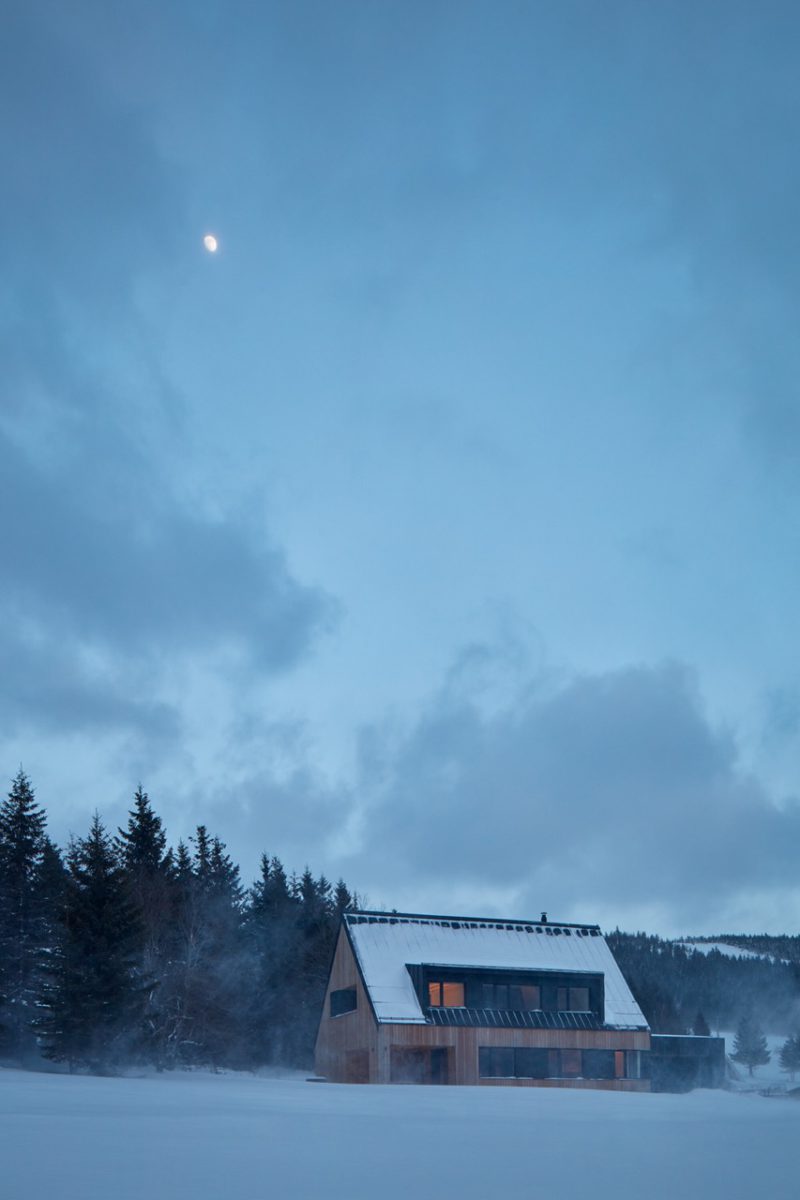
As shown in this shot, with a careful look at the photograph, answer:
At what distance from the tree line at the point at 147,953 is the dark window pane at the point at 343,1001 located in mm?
6192

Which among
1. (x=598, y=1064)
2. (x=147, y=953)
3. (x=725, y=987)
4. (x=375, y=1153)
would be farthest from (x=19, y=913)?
(x=725, y=987)

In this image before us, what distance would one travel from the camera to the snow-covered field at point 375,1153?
257 inches

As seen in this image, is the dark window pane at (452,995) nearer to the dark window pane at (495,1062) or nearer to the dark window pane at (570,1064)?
the dark window pane at (495,1062)

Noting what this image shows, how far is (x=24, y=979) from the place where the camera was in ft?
130

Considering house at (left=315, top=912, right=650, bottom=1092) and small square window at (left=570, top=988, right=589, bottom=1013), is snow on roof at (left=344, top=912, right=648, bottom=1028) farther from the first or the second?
small square window at (left=570, top=988, right=589, bottom=1013)

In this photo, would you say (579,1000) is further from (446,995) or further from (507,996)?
(446,995)

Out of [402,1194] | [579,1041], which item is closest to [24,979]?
[579,1041]

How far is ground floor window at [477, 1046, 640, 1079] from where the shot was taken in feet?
115

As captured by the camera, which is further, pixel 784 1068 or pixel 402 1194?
pixel 784 1068

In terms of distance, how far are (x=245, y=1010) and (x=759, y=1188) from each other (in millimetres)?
45982

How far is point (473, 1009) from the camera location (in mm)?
36156

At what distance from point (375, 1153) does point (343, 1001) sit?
32.1 metres

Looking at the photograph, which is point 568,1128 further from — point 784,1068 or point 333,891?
point 784,1068

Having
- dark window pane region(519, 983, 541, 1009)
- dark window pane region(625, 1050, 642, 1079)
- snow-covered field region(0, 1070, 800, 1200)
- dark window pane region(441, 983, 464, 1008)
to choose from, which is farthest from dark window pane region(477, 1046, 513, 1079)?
snow-covered field region(0, 1070, 800, 1200)
